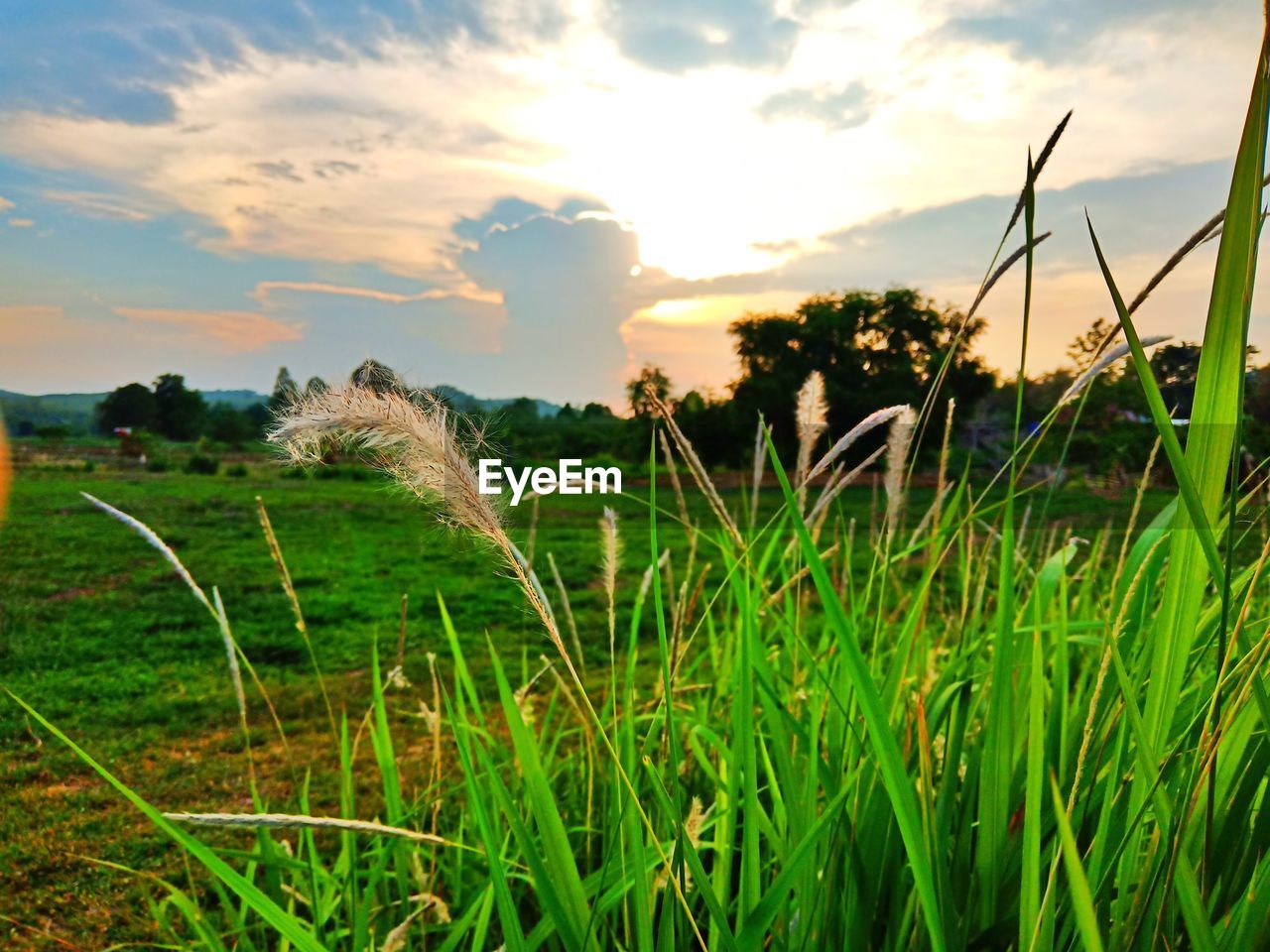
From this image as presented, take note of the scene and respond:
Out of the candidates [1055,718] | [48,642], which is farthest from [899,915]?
[48,642]

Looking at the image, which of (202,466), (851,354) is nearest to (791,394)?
(851,354)

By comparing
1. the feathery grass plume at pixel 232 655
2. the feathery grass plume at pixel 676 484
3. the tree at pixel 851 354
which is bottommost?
the feathery grass plume at pixel 232 655

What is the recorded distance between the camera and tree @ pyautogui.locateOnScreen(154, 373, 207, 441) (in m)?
27.1

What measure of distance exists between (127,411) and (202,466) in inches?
301

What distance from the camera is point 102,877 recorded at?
9.95 ft

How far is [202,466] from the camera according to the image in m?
21.8

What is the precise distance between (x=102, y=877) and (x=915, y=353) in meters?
24.5

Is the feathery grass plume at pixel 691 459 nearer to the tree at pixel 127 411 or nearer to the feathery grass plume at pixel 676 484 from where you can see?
the feathery grass plume at pixel 676 484

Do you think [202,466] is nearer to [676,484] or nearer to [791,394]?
[791,394]

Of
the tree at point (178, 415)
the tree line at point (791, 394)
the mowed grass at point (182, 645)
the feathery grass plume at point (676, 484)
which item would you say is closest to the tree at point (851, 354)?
the tree line at point (791, 394)

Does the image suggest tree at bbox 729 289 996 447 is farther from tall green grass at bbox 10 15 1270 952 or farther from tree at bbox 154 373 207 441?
tall green grass at bbox 10 15 1270 952

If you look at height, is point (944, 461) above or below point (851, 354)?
below

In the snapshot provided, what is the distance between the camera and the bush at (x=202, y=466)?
71.1ft

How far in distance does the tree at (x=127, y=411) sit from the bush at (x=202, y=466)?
6018 millimetres
